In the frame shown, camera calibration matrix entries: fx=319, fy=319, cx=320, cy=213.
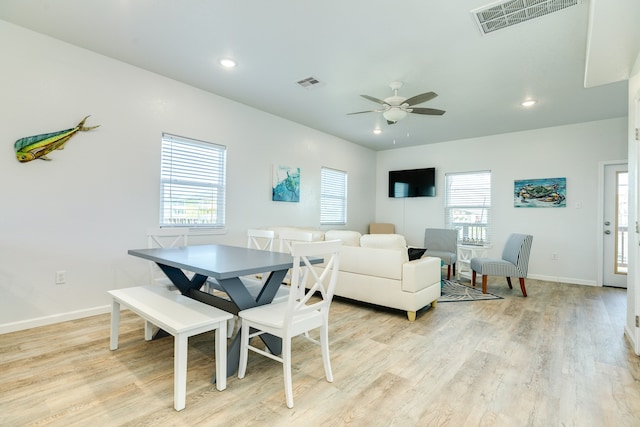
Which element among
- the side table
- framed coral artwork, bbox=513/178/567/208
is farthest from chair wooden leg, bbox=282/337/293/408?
framed coral artwork, bbox=513/178/567/208

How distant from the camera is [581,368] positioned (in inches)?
91.9

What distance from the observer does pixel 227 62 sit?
11.0 feet

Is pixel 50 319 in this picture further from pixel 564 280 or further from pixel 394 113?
pixel 564 280

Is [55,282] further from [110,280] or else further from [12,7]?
[12,7]

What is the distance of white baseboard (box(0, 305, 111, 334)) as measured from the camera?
2.82 meters

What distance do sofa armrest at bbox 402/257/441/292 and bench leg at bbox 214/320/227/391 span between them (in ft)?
6.62

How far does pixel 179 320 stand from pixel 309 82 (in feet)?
10.0

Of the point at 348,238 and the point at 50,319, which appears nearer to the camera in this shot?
the point at 50,319

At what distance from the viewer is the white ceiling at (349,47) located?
8.25ft

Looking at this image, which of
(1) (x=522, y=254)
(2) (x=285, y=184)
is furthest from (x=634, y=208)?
(2) (x=285, y=184)

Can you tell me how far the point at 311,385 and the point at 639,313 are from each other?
269cm

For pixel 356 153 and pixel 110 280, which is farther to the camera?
pixel 356 153

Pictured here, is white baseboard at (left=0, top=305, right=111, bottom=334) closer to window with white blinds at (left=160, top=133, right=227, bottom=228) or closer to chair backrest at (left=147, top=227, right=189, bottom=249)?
chair backrest at (left=147, top=227, right=189, bottom=249)

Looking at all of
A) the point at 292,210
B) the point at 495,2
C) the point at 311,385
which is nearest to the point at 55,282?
the point at 311,385
